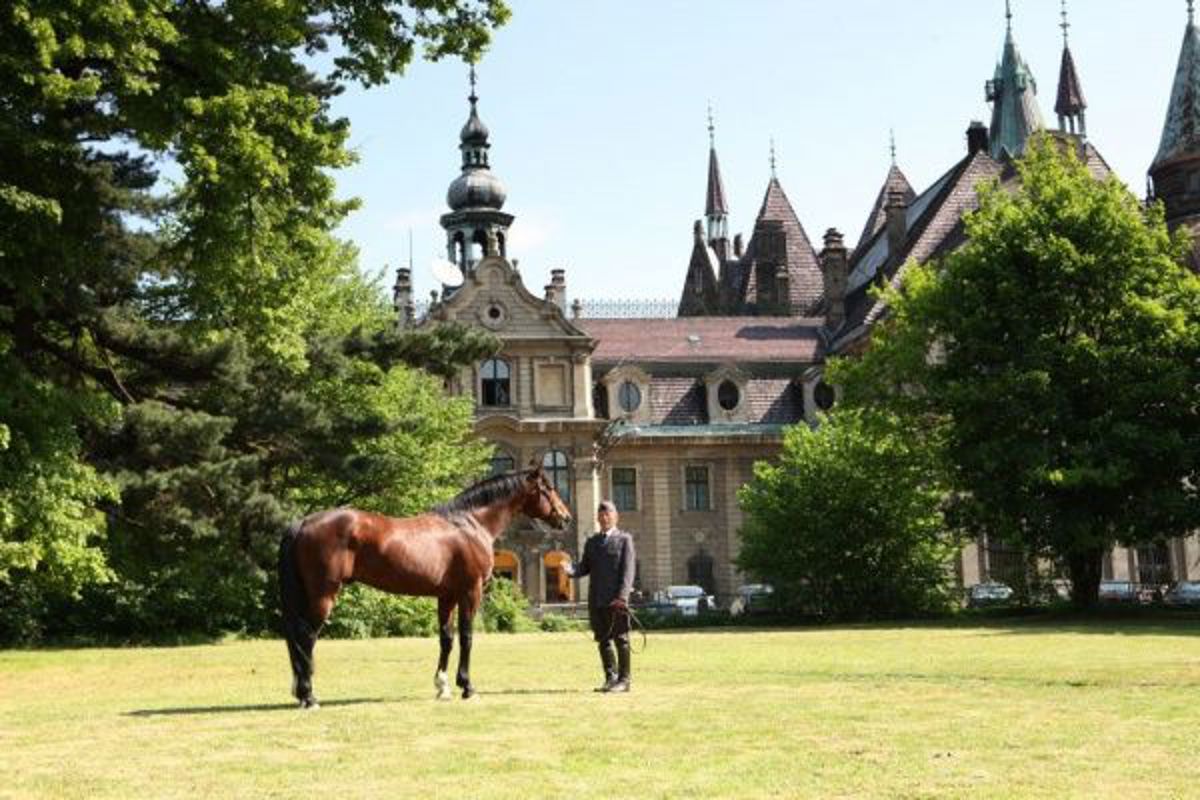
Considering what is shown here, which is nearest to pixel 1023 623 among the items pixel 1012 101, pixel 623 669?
pixel 623 669

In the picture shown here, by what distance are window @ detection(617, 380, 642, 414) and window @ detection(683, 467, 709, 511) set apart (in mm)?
3701

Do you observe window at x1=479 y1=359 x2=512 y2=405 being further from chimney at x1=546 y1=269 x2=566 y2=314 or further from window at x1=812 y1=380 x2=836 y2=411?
window at x1=812 y1=380 x2=836 y2=411

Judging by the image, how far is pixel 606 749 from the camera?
977cm

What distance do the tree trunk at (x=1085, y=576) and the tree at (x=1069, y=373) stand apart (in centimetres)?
4

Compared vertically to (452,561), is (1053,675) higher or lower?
lower

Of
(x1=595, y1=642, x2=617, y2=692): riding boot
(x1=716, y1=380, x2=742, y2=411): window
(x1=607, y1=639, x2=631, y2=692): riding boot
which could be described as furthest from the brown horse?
(x1=716, y1=380, x2=742, y2=411): window

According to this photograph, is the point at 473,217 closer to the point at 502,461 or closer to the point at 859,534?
the point at 502,461

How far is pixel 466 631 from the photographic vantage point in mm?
14508

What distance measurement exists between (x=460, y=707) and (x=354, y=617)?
2520 centimetres

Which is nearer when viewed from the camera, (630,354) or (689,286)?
(630,354)

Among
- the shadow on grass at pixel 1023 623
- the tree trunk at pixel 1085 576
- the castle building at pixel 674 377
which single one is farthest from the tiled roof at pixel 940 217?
the shadow on grass at pixel 1023 623

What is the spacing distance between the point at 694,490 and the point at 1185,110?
26970mm

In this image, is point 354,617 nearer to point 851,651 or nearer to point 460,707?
point 851,651

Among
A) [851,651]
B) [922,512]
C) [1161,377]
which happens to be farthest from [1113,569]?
[851,651]
